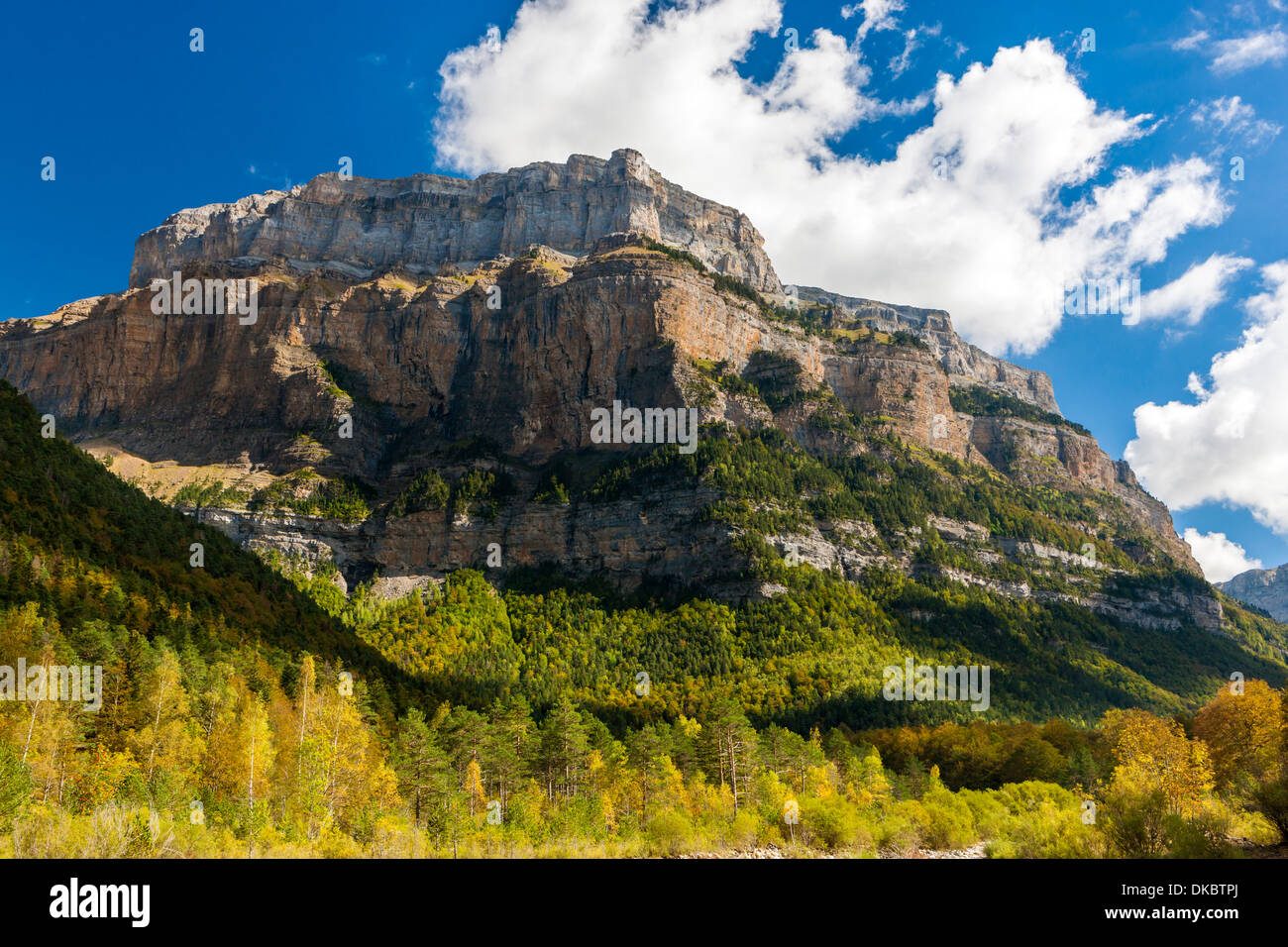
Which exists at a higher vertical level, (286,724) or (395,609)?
(395,609)

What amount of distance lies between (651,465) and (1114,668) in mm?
105167

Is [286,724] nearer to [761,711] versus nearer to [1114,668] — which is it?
[761,711]

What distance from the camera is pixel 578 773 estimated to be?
67.4 m

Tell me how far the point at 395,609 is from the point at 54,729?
123422 millimetres

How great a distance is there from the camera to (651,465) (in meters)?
181

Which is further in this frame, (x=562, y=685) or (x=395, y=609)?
(x=395, y=609)
